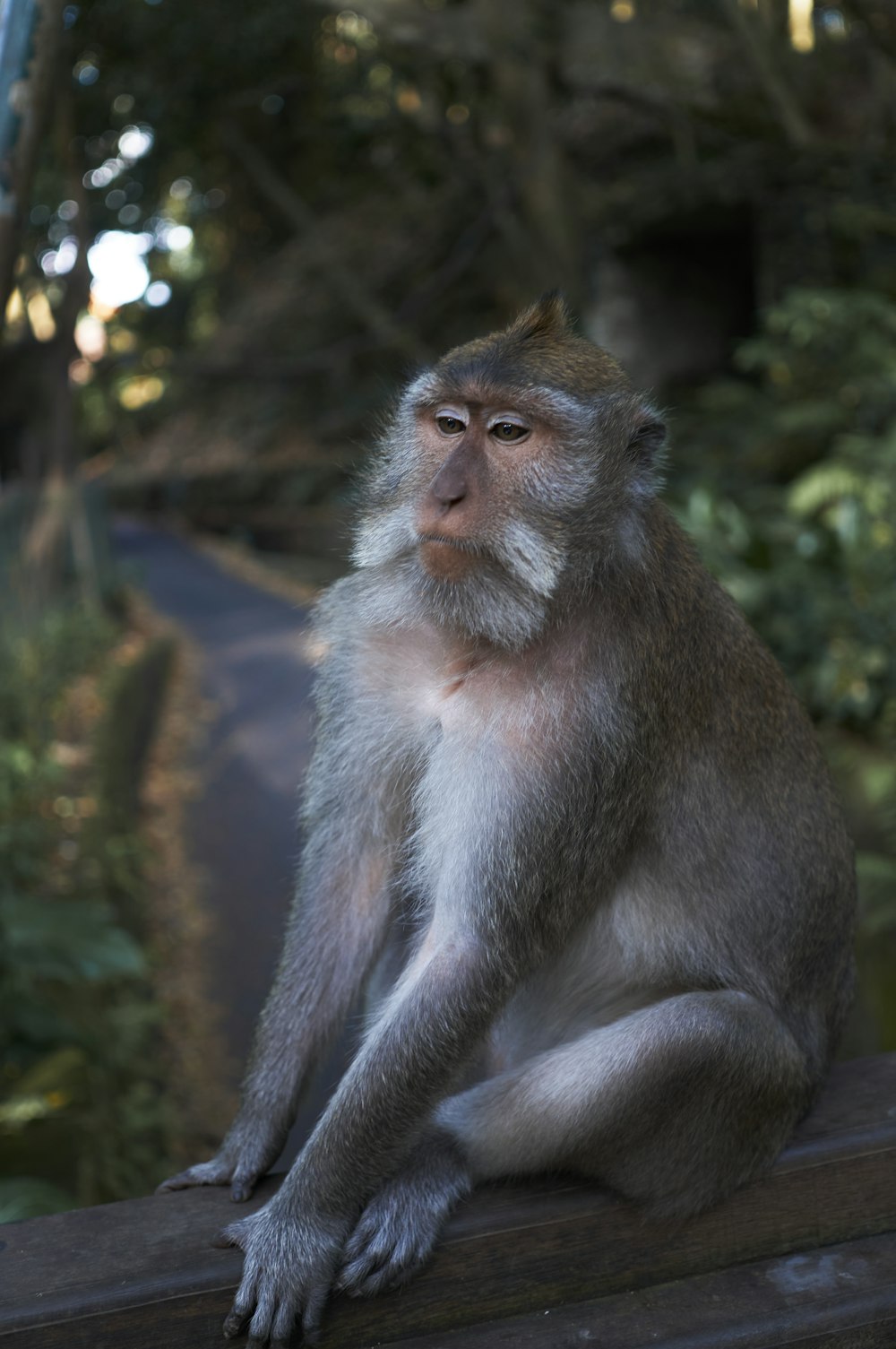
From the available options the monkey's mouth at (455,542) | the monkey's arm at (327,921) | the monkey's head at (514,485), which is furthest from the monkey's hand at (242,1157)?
the monkey's mouth at (455,542)

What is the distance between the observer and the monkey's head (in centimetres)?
188

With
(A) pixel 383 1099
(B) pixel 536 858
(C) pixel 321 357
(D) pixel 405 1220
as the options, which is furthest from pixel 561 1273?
(C) pixel 321 357

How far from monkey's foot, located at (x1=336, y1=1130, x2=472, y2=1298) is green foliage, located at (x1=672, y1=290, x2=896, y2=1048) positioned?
308 cm

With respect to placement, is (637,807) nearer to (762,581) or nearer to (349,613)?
(349,613)

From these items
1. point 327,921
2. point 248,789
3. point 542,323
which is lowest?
point 248,789

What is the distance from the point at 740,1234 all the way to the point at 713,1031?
315 mm

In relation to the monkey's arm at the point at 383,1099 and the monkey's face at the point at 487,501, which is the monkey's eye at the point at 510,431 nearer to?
the monkey's face at the point at 487,501

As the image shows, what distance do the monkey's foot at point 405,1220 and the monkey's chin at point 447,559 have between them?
2.84ft

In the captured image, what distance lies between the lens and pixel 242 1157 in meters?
2.07

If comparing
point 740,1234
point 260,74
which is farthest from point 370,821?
point 260,74

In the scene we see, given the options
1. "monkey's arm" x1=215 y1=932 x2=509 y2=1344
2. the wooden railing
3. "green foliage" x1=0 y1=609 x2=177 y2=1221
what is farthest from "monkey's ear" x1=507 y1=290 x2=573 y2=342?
"green foliage" x1=0 y1=609 x2=177 y2=1221

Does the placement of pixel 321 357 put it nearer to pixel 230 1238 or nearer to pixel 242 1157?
pixel 242 1157

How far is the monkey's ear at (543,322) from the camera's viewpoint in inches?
79.9

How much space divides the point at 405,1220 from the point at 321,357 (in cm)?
1034
